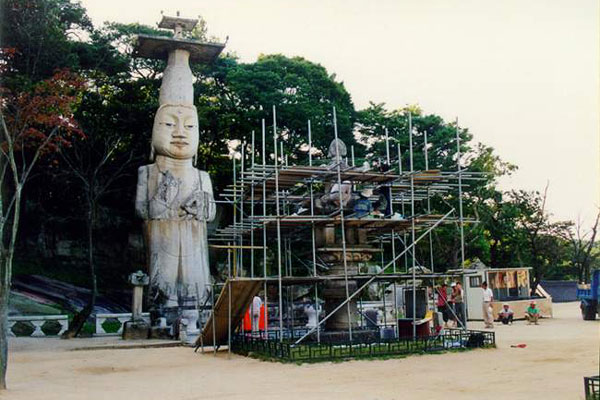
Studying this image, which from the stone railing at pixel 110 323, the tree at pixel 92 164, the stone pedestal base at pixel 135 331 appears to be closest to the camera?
the stone pedestal base at pixel 135 331

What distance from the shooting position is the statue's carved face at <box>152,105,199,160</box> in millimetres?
22734

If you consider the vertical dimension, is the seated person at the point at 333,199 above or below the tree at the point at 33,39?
below

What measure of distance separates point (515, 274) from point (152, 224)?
48.5 feet

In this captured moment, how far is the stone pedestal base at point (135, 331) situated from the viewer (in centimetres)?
1906

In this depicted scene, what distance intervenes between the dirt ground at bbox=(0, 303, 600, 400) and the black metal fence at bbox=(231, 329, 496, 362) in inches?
14.8

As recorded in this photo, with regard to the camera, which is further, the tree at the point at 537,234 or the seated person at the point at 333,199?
the tree at the point at 537,234

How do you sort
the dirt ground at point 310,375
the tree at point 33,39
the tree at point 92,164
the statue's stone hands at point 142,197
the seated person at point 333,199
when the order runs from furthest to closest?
the tree at point 92,164 → the statue's stone hands at point 142,197 → the tree at point 33,39 → the seated person at point 333,199 → the dirt ground at point 310,375

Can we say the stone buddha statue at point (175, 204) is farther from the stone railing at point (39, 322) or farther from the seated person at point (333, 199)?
the seated person at point (333, 199)

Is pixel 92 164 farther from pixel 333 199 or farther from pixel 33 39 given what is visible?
pixel 333 199

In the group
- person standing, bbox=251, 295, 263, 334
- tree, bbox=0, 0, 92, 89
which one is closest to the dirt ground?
person standing, bbox=251, 295, 263, 334

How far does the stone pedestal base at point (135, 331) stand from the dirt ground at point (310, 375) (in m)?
3.51

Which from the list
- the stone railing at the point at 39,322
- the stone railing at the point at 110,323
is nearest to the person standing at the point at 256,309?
the stone railing at the point at 110,323

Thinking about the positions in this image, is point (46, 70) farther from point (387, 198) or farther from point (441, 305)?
point (441, 305)

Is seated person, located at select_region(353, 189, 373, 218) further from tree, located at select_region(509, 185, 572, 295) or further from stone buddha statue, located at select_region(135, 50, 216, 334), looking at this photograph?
tree, located at select_region(509, 185, 572, 295)
